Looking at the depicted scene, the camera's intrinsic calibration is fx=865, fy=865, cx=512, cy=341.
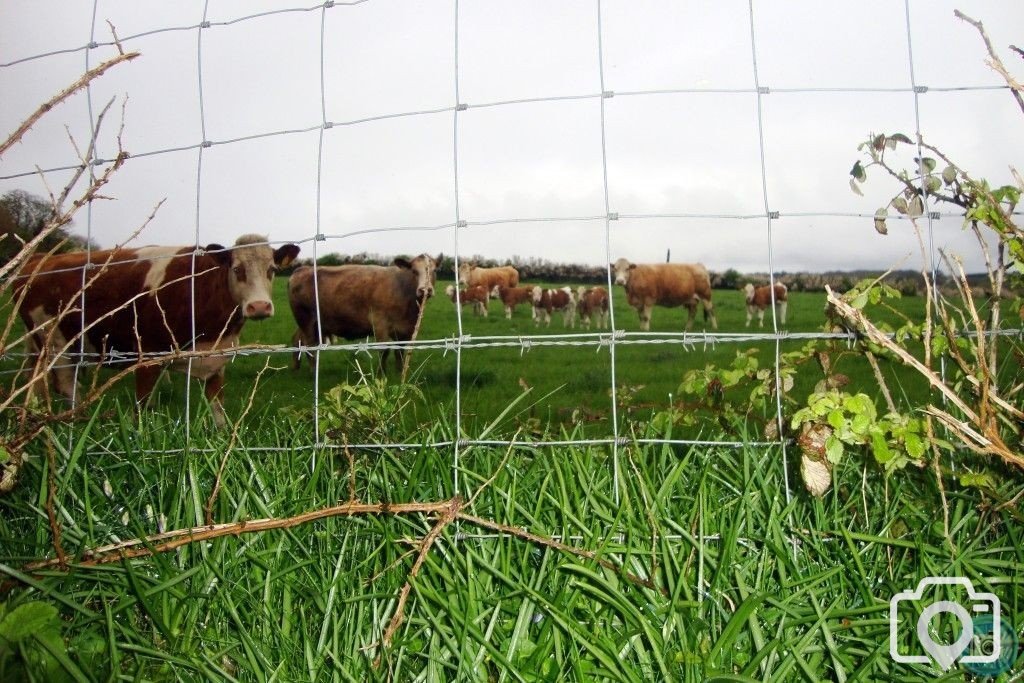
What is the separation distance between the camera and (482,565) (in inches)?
83.8

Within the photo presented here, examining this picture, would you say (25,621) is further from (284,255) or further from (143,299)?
(143,299)

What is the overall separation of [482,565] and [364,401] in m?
0.82

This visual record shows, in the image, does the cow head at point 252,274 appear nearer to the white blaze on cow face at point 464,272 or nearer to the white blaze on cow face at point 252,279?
the white blaze on cow face at point 252,279

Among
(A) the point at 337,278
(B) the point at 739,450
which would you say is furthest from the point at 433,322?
(B) the point at 739,450

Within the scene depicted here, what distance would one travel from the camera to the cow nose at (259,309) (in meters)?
4.43

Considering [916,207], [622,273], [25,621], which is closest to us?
[25,621]

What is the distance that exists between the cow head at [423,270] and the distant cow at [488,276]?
134 millimetres

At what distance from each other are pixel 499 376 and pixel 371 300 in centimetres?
80

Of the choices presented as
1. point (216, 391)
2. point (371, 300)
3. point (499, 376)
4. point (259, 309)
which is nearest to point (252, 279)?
point (259, 309)

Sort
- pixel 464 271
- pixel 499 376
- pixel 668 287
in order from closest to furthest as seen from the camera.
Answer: pixel 499 376
pixel 464 271
pixel 668 287

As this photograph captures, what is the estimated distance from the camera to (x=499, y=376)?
12.3ft

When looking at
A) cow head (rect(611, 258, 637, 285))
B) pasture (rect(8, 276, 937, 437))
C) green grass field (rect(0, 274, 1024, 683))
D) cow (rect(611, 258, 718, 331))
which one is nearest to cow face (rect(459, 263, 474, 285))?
pasture (rect(8, 276, 937, 437))

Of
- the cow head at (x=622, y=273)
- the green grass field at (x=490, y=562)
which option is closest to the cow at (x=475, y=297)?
the green grass field at (x=490, y=562)

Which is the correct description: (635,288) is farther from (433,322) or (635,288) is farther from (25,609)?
(25,609)
